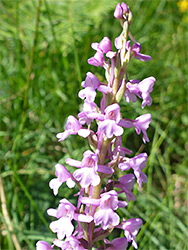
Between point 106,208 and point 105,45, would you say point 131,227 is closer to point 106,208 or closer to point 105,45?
point 106,208

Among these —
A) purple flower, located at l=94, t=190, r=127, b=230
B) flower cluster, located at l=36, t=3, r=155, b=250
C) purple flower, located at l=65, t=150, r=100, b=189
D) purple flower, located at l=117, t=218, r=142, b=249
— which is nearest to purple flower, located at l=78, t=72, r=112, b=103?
flower cluster, located at l=36, t=3, r=155, b=250

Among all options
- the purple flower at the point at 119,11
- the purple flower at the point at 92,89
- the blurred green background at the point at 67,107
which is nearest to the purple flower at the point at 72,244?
the purple flower at the point at 92,89

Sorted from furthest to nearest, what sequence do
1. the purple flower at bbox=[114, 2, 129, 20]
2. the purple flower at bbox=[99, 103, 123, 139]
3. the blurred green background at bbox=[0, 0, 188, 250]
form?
the blurred green background at bbox=[0, 0, 188, 250] < the purple flower at bbox=[114, 2, 129, 20] < the purple flower at bbox=[99, 103, 123, 139]

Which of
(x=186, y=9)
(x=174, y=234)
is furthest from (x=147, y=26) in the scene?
(x=174, y=234)

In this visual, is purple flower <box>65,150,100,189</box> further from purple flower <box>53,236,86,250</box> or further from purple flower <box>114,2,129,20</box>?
purple flower <box>114,2,129,20</box>

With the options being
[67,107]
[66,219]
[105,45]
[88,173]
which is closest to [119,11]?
[105,45]

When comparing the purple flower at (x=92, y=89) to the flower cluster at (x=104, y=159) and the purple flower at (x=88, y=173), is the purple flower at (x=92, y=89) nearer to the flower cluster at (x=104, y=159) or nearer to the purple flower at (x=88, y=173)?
the flower cluster at (x=104, y=159)

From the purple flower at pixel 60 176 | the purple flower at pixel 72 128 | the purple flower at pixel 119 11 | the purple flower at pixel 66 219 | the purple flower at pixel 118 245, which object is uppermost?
the purple flower at pixel 119 11
